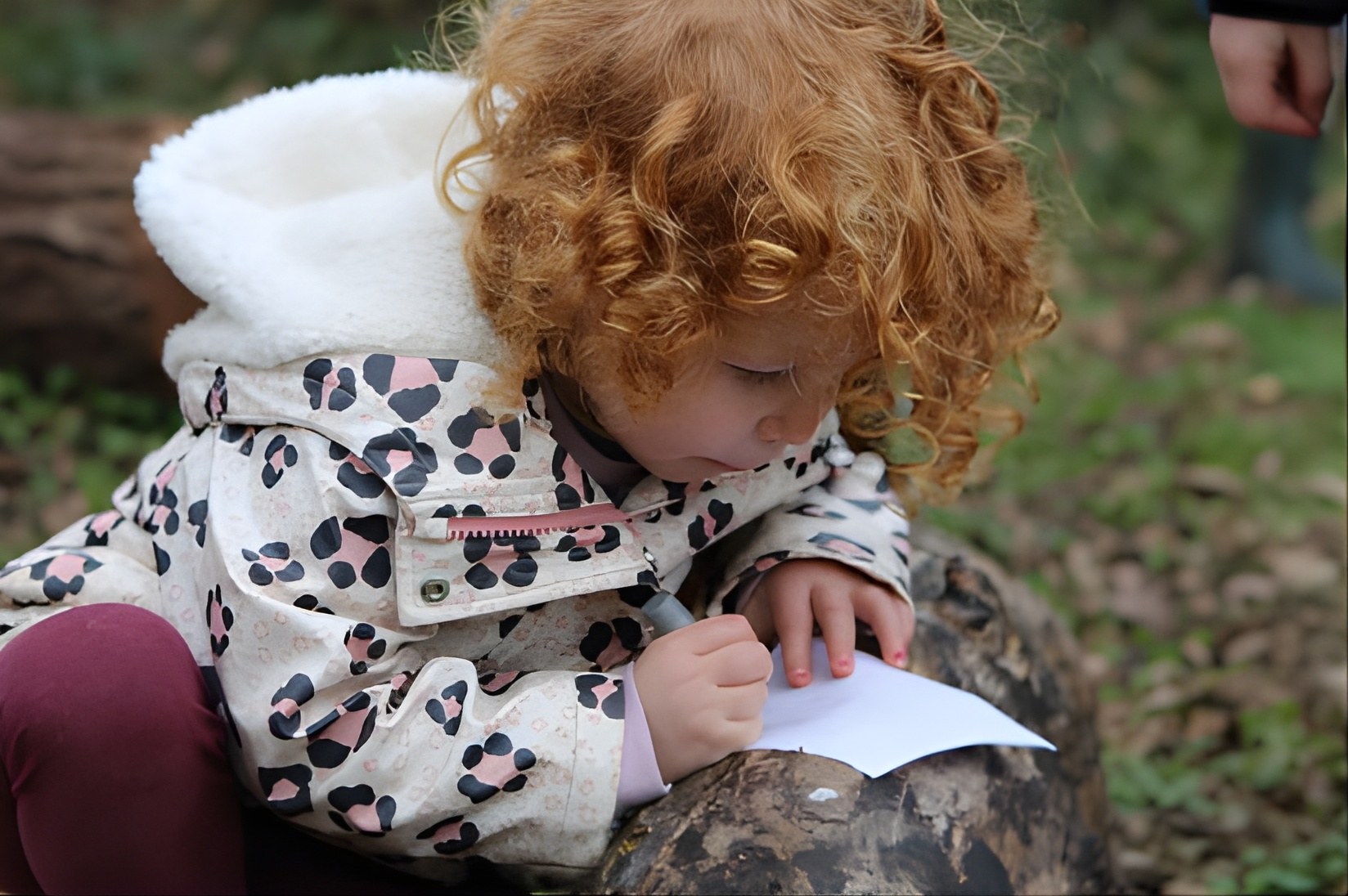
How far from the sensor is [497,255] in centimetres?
151

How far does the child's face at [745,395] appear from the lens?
1.40 metres

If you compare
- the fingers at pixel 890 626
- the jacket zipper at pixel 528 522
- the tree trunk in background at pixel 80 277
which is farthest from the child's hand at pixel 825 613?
the tree trunk in background at pixel 80 277

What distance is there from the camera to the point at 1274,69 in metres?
1.93

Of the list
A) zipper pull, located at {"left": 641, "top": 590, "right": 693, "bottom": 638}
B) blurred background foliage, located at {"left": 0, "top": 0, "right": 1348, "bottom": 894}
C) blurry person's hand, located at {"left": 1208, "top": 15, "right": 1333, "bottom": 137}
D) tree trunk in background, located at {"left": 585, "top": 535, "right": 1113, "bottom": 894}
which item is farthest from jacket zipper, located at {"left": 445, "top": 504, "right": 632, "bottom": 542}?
blurry person's hand, located at {"left": 1208, "top": 15, "right": 1333, "bottom": 137}

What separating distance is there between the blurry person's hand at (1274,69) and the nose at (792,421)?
3.10 feet

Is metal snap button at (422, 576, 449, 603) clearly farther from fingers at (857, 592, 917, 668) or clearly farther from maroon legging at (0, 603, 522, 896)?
fingers at (857, 592, 917, 668)

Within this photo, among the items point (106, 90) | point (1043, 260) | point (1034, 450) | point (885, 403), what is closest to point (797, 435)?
point (885, 403)

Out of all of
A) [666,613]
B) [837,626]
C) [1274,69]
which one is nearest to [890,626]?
[837,626]

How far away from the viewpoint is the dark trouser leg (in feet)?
4.76

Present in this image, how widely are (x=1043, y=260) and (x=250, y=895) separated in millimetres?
1345

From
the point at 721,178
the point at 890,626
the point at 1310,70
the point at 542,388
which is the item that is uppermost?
the point at 721,178

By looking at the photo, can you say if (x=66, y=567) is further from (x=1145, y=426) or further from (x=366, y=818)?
(x=1145, y=426)

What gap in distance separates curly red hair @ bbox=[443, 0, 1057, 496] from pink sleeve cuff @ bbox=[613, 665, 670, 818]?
1.14ft

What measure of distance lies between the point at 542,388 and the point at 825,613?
1.57 feet
